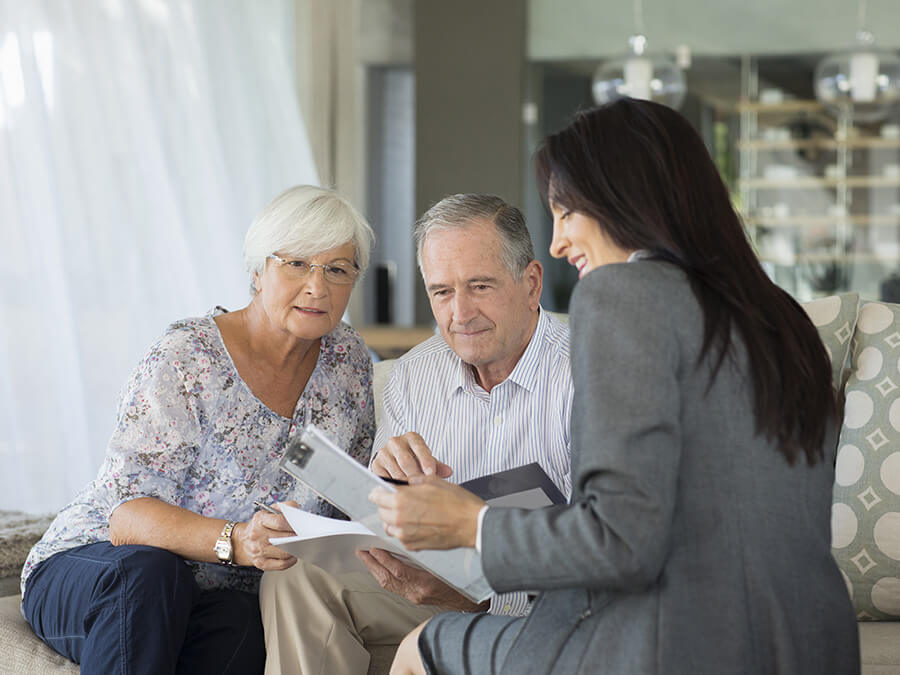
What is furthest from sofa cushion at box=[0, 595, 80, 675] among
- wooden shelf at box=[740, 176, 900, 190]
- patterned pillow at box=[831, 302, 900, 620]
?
wooden shelf at box=[740, 176, 900, 190]

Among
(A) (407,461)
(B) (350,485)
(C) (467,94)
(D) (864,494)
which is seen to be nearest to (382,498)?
(B) (350,485)

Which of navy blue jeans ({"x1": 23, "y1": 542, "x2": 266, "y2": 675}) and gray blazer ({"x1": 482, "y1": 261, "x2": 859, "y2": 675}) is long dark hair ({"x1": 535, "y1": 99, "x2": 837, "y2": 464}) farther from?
navy blue jeans ({"x1": 23, "y1": 542, "x2": 266, "y2": 675})

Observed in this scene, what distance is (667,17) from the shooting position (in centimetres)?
604

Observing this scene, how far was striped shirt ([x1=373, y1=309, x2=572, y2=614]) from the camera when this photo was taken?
1.83 metres

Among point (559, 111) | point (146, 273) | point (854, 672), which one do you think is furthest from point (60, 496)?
point (559, 111)

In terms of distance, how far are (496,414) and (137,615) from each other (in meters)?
0.70

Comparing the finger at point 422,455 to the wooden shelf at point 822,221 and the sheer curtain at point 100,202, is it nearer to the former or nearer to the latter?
the sheer curtain at point 100,202

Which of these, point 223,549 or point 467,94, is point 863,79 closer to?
point 467,94

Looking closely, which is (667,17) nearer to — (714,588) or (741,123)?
(741,123)

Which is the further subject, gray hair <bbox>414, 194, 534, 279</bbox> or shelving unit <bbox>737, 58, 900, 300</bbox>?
shelving unit <bbox>737, 58, 900, 300</bbox>

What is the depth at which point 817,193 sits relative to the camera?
6.07 metres

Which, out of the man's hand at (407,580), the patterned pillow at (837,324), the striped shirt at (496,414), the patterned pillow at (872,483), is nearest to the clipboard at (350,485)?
the man's hand at (407,580)

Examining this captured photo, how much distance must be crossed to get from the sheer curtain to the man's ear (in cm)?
176

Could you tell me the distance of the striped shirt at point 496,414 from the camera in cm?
183
